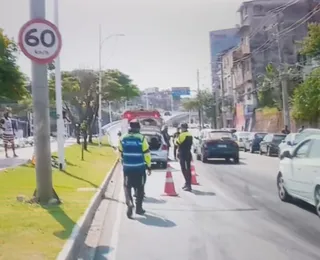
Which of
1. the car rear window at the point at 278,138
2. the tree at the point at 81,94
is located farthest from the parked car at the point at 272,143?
the tree at the point at 81,94

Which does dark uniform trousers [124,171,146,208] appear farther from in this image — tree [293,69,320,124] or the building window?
the building window

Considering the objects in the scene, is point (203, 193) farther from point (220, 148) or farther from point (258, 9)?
point (258, 9)

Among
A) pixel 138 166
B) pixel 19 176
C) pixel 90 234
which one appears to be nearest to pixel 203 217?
pixel 138 166

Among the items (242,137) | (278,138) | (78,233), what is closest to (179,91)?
(242,137)

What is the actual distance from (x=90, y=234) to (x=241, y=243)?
8.35ft

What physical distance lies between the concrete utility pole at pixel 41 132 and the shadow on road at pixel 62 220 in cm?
53

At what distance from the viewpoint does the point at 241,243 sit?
25.7 feet

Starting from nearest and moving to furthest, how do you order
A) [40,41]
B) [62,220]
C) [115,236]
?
1. [115,236]
2. [62,220]
3. [40,41]

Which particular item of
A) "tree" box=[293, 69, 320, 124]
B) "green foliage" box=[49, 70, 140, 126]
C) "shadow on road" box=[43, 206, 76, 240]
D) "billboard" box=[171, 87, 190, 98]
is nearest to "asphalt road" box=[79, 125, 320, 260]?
"shadow on road" box=[43, 206, 76, 240]

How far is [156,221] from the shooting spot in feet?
32.6

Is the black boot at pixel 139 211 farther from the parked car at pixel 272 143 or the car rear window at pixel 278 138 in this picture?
the car rear window at pixel 278 138

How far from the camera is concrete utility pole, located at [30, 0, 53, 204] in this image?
10.8 meters

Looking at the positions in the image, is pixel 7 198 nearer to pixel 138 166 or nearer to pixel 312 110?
pixel 138 166

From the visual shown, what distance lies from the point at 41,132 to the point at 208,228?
395cm
